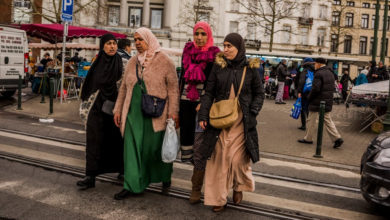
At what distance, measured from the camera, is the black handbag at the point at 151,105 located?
5.17 metres

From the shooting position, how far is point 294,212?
5125mm

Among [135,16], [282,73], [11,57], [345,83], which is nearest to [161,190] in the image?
[11,57]

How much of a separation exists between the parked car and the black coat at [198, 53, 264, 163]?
124cm

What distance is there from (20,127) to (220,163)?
7.01m

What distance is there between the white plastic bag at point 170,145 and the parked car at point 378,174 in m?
2.14

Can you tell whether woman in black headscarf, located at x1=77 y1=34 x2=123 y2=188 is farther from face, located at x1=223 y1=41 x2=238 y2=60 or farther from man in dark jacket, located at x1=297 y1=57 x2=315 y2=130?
man in dark jacket, located at x1=297 y1=57 x2=315 y2=130

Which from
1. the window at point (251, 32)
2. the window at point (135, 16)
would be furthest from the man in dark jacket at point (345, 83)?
the window at point (135, 16)

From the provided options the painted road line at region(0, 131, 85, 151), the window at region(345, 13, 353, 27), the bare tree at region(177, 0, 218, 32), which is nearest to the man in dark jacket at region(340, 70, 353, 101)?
the painted road line at region(0, 131, 85, 151)

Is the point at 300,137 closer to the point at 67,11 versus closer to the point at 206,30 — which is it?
the point at 206,30

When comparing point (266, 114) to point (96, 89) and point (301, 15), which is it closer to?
point (96, 89)

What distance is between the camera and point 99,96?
5625mm

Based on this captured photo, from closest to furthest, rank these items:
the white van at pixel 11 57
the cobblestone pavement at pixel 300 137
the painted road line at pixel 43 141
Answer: the painted road line at pixel 43 141
the cobblestone pavement at pixel 300 137
the white van at pixel 11 57

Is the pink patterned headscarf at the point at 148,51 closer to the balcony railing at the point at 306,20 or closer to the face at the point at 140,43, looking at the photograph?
the face at the point at 140,43

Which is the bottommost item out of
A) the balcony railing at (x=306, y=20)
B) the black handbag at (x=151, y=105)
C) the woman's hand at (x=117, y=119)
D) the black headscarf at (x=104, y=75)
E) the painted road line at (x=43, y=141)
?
the painted road line at (x=43, y=141)
